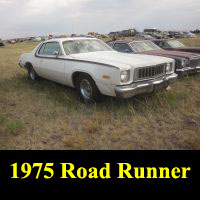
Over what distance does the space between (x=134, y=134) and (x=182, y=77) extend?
455cm

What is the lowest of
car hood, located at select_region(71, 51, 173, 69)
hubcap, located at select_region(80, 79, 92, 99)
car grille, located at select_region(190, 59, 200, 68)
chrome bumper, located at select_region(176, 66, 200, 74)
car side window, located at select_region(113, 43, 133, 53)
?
hubcap, located at select_region(80, 79, 92, 99)

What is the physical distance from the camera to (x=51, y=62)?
651 cm

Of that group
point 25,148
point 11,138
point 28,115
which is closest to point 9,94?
point 28,115

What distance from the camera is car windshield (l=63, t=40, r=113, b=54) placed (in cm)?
610

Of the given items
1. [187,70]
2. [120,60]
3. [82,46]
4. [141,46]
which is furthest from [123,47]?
[120,60]

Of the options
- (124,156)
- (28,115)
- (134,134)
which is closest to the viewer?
(124,156)

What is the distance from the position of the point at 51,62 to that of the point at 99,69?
2023mm

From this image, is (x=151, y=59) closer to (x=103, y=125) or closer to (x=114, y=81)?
(x=114, y=81)

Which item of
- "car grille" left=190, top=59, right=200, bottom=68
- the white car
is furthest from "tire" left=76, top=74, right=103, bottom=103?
"car grille" left=190, top=59, right=200, bottom=68

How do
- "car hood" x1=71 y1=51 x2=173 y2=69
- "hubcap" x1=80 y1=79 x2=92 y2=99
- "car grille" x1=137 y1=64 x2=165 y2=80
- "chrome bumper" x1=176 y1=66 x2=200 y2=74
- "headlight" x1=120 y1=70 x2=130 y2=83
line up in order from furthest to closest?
"chrome bumper" x1=176 y1=66 x2=200 y2=74 < "hubcap" x1=80 y1=79 x2=92 y2=99 < "car grille" x1=137 y1=64 x2=165 y2=80 < "car hood" x1=71 y1=51 x2=173 y2=69 < "headlight" x1=120 y1=70 x2=130 y2=83

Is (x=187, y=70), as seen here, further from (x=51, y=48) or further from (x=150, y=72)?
(x=51, y=48)

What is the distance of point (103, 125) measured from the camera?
4555mm

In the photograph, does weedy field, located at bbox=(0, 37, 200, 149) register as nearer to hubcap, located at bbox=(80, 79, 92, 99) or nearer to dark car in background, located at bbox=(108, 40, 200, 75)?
hubcap, located at bbox=(80, 79, 92, 99)

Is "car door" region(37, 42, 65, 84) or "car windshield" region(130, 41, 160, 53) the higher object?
"car windshield" region(130, 41, 160, 53)
